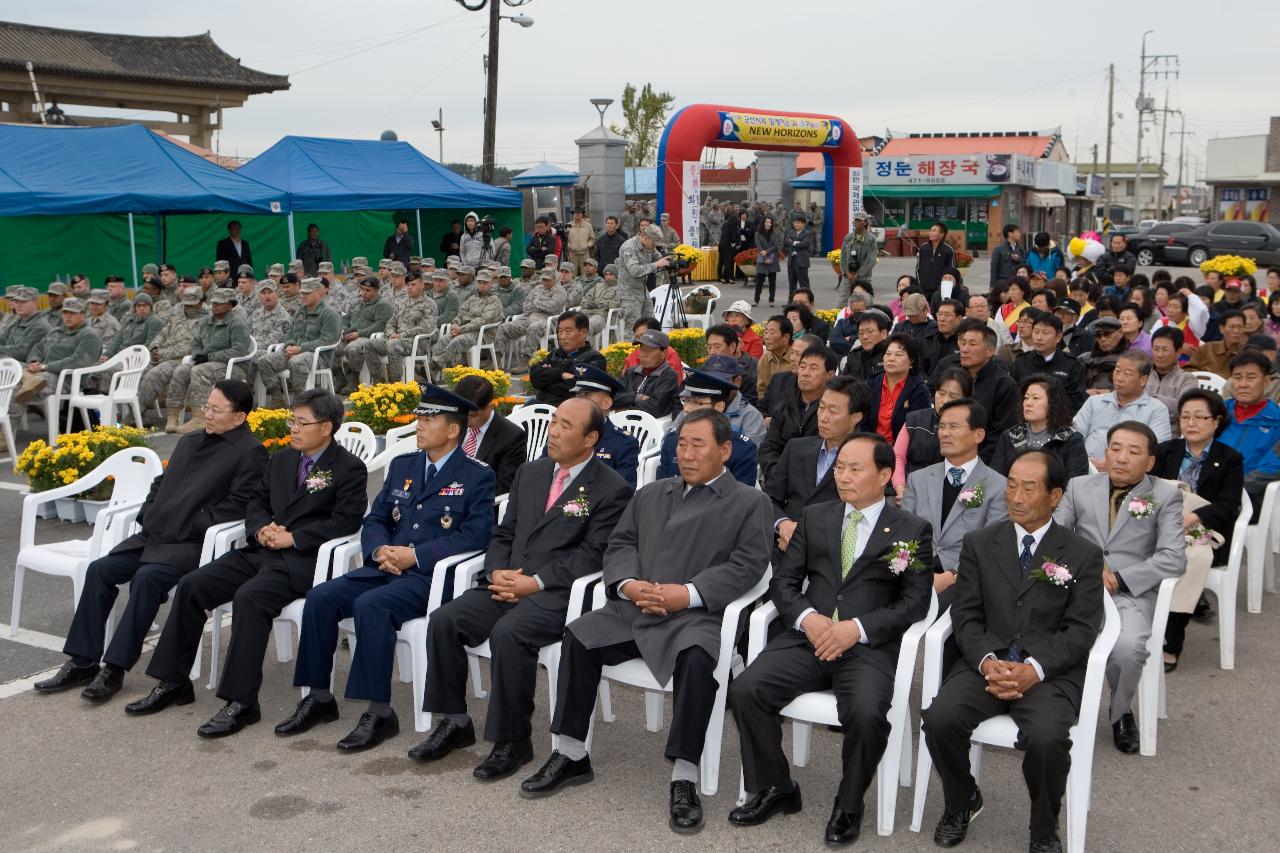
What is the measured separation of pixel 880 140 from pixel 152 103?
33888mm

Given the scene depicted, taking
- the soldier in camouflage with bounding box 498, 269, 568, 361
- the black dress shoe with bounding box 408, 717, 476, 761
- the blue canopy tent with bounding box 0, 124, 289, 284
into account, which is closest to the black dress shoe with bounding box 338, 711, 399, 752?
the black dress shoe with bounding box 408, 717, 476, 761

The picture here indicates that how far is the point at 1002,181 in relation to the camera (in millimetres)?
43875

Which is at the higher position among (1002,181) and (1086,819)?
(1002,181)

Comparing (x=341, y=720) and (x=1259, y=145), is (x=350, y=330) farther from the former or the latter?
→ (x=1259, y=145)

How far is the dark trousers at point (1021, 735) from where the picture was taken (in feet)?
12.6

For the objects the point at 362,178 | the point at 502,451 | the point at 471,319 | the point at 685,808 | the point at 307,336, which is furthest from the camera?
the point at 362,178

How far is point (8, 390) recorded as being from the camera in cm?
1002

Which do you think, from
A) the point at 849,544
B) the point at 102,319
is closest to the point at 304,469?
the point at 849,544

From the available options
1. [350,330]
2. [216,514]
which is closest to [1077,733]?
[216,514]

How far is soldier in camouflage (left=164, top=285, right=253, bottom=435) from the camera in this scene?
11797 millimetres

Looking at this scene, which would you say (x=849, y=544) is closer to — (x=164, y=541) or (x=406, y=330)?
(x=164, y=541)

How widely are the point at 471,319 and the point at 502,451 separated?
329 inches

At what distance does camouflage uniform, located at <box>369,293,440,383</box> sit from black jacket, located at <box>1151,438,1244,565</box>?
9.39 metres

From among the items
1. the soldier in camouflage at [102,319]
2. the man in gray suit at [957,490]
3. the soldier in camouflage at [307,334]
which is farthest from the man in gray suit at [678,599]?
the soldier in camouflage at [102,319]
